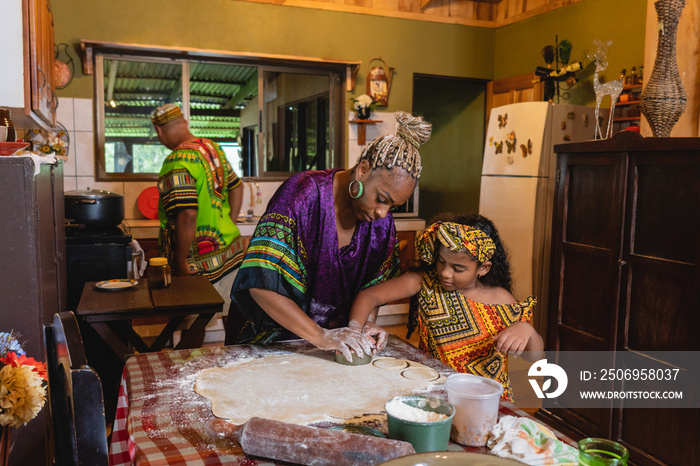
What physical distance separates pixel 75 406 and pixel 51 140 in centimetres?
371

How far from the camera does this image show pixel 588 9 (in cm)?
422

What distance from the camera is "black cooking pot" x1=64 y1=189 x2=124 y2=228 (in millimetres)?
3266

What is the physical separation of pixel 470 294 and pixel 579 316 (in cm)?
135

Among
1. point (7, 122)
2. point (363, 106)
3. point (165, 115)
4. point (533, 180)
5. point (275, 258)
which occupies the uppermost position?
point (363, 106)

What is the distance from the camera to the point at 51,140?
396 centimetres

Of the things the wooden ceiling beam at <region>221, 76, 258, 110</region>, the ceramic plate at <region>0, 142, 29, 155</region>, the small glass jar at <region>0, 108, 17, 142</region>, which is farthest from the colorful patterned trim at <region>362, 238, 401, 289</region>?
the wooden ceiling beam at <region>221, 76, 258, 110</region>

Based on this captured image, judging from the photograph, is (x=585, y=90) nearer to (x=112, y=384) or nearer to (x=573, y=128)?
(x=573, y=128)

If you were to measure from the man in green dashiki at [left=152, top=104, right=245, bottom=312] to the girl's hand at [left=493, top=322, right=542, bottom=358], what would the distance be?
6.44ft

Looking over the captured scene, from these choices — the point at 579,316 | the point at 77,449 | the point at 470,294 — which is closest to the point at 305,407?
the point at 77,449

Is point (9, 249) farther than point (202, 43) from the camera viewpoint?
No

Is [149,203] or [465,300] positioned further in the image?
[149,203]

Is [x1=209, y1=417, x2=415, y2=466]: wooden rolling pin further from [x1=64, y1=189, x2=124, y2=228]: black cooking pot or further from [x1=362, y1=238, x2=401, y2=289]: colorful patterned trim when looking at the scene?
[x1=64, y1=189, x2=124, y2=228]: black cooking pot

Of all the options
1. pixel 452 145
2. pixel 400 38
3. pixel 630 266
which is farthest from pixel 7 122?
pixel 452 145

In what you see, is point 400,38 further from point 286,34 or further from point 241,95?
point 241,95
